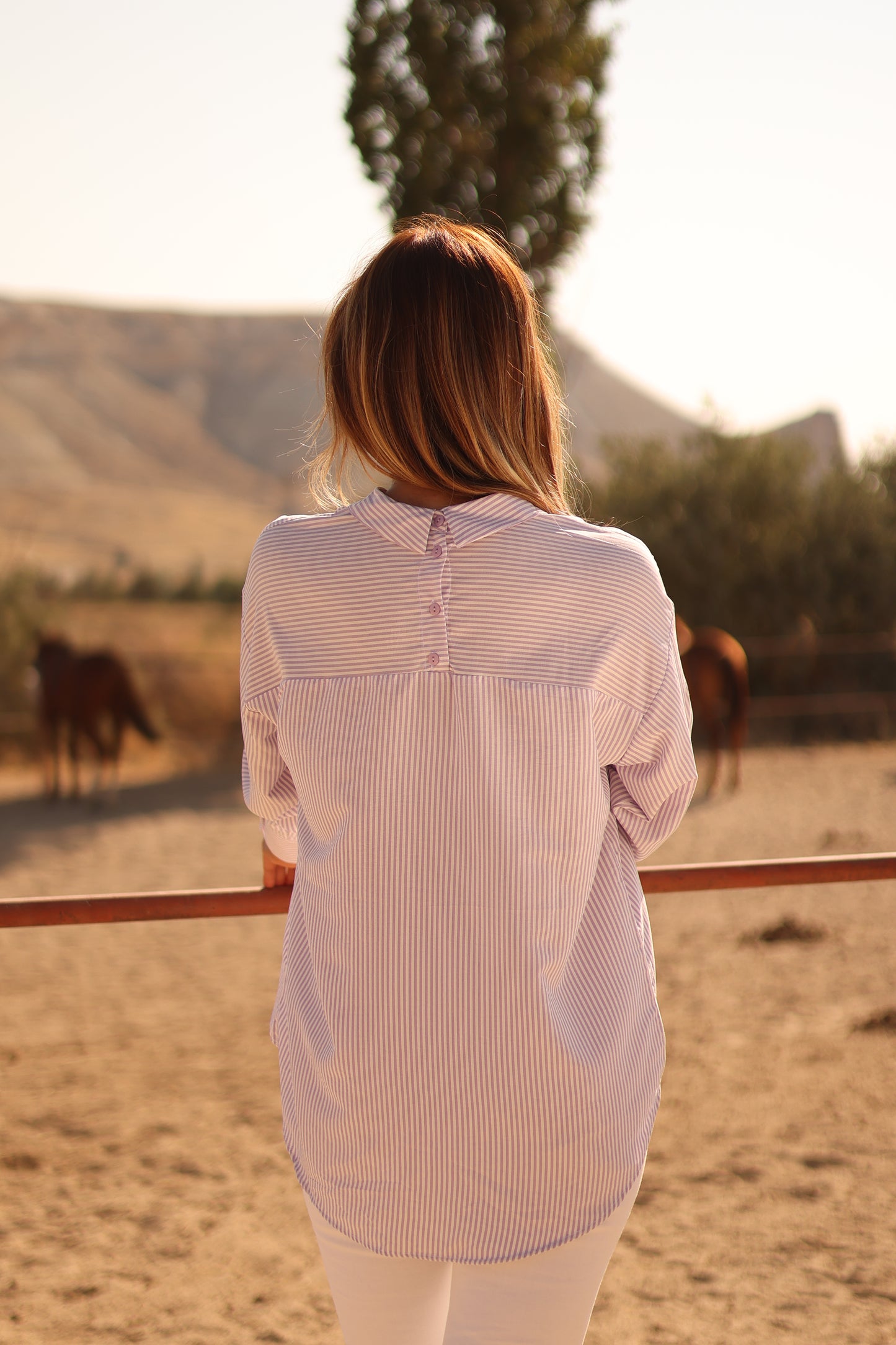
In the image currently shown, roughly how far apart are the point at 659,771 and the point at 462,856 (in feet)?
0.73

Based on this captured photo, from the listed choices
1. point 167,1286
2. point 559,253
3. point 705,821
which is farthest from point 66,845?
point 559,253

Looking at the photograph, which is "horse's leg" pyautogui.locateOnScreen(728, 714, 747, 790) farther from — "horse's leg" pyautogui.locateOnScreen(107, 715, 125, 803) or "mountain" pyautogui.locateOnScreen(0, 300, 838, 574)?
"mountain" pyautogui.locateOnScreen(0, 300, 838, 574)

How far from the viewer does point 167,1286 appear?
2916mm

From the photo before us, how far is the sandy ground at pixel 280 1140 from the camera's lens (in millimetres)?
2770

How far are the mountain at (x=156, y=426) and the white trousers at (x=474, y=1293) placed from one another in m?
44.5

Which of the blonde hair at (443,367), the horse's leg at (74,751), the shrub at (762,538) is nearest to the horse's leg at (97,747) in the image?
the horse's leg at (74,751)

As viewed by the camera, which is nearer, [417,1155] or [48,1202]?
[417,1155]

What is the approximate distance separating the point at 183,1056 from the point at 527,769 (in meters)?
4.26

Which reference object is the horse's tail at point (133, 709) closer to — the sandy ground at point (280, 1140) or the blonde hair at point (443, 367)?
the sandy ground at point (280, 1140)

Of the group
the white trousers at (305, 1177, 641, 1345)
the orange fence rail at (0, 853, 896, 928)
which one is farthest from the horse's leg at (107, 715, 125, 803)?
the white trousers at (305, 1177, 641, 1345)

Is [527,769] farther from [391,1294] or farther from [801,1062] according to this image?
[801,1062]

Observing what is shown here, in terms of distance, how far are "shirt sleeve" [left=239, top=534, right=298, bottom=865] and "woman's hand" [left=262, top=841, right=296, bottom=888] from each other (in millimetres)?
256

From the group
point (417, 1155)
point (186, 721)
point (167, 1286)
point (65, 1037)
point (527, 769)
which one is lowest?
point (186, 721)

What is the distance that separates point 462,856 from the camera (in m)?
0.93
